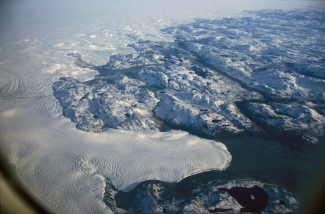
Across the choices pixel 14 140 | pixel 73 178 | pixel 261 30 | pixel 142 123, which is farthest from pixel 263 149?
pixel 261 30

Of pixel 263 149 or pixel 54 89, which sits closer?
pixel 263 149

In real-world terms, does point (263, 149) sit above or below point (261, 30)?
below

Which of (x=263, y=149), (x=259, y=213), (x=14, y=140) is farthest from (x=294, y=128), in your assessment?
(x=14, y=140)

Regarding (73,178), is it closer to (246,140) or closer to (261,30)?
(246,140)

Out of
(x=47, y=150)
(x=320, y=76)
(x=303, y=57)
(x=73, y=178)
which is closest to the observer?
(x=73, y=178)

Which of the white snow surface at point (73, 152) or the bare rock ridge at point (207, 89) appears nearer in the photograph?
the white snow surface at point (73, 152)

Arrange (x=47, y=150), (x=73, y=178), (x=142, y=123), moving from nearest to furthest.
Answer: (x=73, y=178)
(x=47, y=150)
(x=142, y=123)

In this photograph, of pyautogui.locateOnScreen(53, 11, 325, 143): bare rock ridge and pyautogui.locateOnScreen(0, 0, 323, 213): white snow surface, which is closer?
pyautogui.locateOnScreen(0, 0, 323, 213): white snow surface

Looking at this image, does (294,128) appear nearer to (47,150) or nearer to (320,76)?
(320,76)

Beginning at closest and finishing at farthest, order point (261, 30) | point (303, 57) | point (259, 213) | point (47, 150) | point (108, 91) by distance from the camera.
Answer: point (259, 213)
point (47, 150)
point (108, 91)
point (303, 57)
point (261, 30)

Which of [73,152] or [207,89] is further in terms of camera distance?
[207,89]
